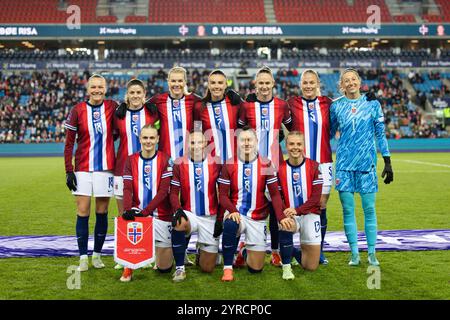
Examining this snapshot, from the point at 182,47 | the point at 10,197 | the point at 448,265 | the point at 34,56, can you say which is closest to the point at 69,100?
the point at 34,56

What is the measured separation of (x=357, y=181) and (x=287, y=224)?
969 millimetres

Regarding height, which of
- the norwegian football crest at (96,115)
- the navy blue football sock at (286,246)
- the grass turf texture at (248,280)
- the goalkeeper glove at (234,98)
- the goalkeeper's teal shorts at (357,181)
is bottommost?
the grass turf texture at (248,280)

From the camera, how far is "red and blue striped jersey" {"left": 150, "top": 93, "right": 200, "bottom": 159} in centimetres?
541

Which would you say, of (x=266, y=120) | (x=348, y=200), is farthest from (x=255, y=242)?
(x=266, y=120)

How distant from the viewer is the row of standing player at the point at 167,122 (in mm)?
5320

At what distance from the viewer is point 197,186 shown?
204 inches

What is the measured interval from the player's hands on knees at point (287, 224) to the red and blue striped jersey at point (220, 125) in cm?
84

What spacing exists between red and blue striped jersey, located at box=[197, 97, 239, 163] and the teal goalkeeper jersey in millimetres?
1011

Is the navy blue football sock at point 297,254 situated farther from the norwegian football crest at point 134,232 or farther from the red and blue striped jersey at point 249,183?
the norwegian football crest at point 134,232

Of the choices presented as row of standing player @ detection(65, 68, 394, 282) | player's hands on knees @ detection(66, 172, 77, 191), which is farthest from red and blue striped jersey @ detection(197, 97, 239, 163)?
player's hands on knees @ detection(66, 172, 77, 191)

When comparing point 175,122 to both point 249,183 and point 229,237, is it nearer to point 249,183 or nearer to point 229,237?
point 249,183

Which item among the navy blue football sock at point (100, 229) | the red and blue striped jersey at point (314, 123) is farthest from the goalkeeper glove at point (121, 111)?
the red and blue striped jersey at point (314, 123)

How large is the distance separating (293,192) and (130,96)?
175cm

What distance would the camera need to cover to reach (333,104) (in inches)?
217
